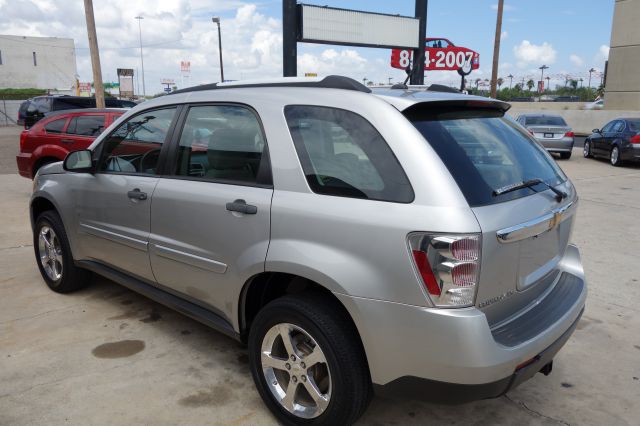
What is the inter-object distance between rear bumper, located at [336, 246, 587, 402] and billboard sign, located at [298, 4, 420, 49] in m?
8.71

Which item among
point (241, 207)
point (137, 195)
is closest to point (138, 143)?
point (137, 195)

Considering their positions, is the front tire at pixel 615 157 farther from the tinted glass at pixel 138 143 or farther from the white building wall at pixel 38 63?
the white building wall at pixel 38 63

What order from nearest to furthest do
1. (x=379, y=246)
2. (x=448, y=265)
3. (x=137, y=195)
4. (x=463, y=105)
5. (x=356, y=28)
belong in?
(x=448, y=265) → (x=379, y=246) → (x=463, y=105) → (x=137, y=195) → (x=356, y=28)

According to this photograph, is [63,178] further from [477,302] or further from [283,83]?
[477,302]

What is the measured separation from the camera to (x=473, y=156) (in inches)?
93.7

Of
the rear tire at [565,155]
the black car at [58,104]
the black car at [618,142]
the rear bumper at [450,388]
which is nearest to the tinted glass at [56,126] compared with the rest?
the rear bumper at [450,388]

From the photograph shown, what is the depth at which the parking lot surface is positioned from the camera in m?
2.82

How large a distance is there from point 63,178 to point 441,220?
332 centimetres

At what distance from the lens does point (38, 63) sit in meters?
64.8

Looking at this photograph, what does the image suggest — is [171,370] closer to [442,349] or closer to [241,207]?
[241,207]

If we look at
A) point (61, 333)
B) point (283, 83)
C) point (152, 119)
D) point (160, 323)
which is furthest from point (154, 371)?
point (283, 83)

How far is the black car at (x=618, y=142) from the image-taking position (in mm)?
14266

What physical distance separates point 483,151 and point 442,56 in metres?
22.1

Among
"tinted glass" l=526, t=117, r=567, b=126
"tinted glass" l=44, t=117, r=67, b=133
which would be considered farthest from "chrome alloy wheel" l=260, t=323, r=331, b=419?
"tinted glass" l=526, t=117, r=567, b=126
